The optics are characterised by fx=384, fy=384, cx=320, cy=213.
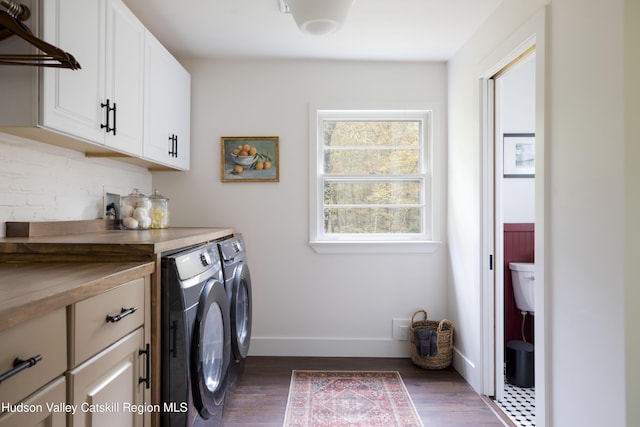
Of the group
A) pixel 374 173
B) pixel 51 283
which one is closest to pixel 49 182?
pixel 51 283

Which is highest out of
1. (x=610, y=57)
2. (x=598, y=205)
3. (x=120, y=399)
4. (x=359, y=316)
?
(x=610, y=57)

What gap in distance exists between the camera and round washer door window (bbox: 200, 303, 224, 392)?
1559mm

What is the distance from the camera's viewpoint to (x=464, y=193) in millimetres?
2641

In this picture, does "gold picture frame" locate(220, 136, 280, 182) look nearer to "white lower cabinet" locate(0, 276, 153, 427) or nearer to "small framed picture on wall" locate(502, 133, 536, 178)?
"white lower cabinet" locate(0, 276, 153, 427)

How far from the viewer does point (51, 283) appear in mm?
979

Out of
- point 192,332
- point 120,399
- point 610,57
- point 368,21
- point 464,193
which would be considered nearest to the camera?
point 120,399

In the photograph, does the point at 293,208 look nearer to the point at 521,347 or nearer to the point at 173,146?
the point at 173,146

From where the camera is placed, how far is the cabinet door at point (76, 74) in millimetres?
1404

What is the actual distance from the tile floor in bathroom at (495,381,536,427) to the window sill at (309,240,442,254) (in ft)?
3.49

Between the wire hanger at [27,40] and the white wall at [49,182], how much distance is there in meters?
0.47

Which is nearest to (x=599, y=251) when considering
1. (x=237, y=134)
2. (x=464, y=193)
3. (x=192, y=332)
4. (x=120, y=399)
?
(x=464, y=193)

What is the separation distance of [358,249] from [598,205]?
5.78 feet

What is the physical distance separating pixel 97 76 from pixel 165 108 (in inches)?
29.4

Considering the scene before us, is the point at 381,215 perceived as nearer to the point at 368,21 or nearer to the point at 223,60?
the point at 368,21
